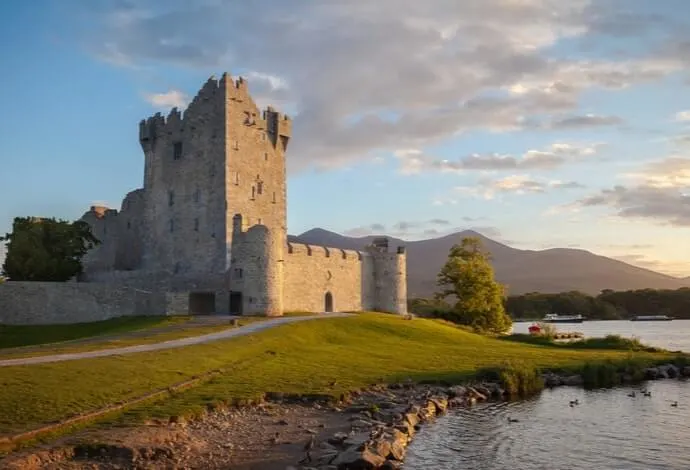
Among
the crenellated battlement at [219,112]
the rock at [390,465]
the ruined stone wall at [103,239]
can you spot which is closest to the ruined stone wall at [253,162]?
the crenellated battlement at [219,112]

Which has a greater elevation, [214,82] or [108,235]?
[214,82]

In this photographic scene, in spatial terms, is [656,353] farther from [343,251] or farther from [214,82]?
[214,82]

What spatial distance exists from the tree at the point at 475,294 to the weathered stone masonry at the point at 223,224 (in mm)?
8862

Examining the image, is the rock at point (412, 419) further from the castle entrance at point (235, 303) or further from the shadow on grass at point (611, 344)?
the castle entrance at point (235, 303)

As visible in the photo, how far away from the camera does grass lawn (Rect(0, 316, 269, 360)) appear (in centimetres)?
2644

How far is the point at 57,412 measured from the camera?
16141mm

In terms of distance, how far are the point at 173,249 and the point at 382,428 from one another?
3942 centimetres

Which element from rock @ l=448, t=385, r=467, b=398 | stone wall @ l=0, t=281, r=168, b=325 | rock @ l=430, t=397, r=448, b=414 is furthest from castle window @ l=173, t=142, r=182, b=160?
rock @ l=430, t=397, r=448, b=414

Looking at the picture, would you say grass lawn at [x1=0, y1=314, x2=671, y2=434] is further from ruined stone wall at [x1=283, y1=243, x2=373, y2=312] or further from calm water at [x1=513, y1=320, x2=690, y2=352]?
calm water at [x1=513, y1=320, x2=690, y2=352]

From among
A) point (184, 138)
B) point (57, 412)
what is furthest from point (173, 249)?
point (57, 412)

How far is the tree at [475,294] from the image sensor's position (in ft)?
204

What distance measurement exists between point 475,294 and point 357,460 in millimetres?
48979

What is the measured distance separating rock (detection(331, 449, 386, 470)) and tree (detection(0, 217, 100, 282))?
43752mm

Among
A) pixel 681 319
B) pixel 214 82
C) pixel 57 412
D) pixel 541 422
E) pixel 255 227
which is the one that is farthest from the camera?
pixel 681 319
